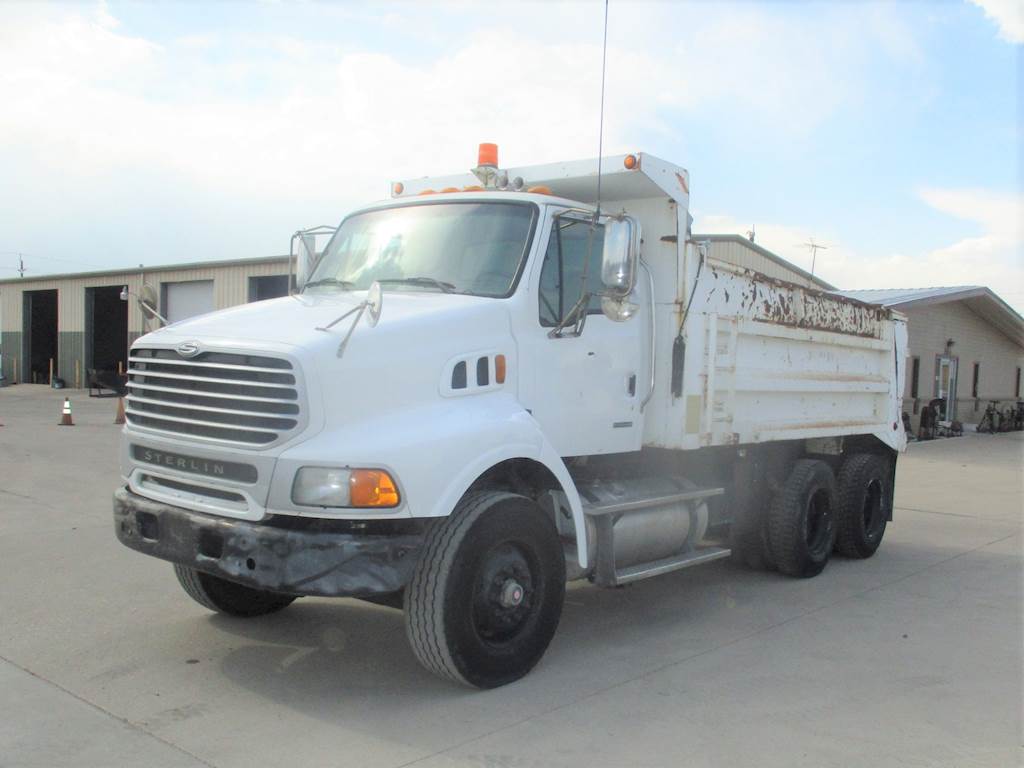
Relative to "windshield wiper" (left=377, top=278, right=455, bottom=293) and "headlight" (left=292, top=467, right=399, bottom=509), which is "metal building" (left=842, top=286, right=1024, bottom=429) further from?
"headlight" (left=292, top=467, right=399, bottom=509)

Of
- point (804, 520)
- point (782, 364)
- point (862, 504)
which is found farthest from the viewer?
point (862, 504)

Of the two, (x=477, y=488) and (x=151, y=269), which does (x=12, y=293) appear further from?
(x=477, y=488)

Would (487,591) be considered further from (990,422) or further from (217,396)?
(990,422)

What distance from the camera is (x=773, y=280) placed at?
24.2 feet

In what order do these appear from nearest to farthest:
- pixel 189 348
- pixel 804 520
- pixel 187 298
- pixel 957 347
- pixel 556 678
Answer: pixel 189 348, pixel 556 678, pixel 804 520, pixel 957 347, pixel 187 298

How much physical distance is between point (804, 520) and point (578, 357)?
3.15 meters

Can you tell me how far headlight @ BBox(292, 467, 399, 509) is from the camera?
14.0 ft

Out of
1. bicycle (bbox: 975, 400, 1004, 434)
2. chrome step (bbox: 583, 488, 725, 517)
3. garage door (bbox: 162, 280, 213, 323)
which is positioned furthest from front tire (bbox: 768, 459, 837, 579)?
garage door (bbox: 162, 280, 213, 323)

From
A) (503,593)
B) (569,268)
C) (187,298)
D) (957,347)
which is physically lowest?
(503,593)

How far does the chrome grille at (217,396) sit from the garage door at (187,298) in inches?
1051

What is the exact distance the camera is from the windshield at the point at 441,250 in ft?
17.5

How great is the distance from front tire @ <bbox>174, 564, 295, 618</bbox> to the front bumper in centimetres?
126

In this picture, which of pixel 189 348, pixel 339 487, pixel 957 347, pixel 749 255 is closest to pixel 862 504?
pixel 339 487

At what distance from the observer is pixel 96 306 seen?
119 ft
